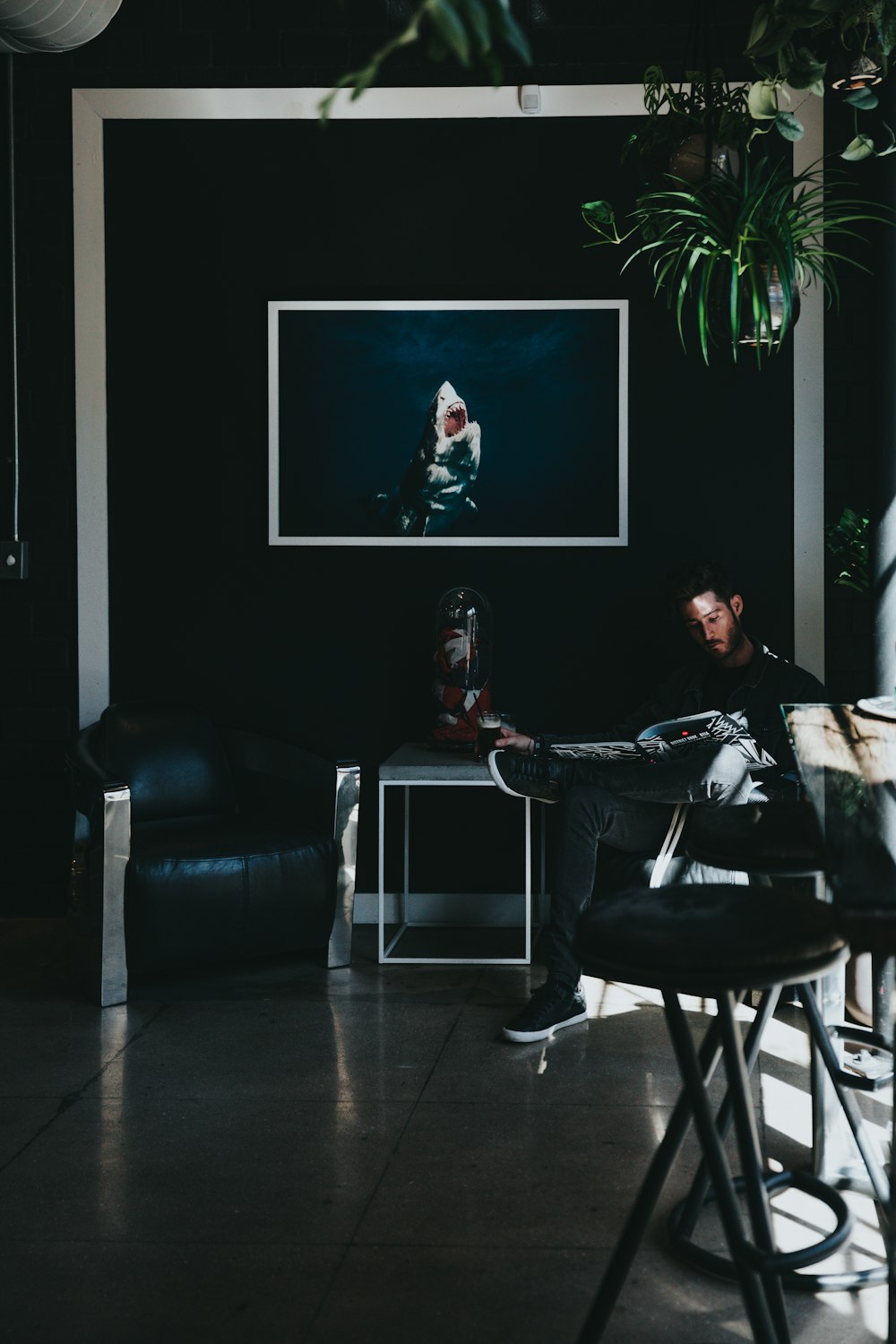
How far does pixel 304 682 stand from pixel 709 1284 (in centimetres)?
292

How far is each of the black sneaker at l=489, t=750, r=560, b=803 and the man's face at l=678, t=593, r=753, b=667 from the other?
0.65 m

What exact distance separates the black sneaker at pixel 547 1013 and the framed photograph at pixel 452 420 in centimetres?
174

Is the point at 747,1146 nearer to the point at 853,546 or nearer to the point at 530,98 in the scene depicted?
the point at 853,546

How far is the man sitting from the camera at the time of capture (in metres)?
3.56

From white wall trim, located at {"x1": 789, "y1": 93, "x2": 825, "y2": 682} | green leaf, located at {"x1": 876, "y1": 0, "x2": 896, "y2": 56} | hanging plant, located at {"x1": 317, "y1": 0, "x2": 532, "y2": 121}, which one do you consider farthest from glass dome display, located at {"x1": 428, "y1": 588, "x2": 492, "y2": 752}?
hanging plant, located at {"x1": 317, "y1": 0, "x2": 532, "y2": 121}

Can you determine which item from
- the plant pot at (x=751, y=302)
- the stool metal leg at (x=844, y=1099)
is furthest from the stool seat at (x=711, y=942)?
the plant pot at (x=751, y=302)

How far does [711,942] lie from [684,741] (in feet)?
6.95

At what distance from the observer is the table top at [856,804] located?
4.09 feet

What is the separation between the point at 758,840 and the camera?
2.32 metres

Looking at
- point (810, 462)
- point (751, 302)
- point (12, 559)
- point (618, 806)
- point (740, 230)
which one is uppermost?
point (740, 230)

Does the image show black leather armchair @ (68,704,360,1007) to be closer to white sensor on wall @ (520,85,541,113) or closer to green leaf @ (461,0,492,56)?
white sensor on wall @ (520,85,541,113)

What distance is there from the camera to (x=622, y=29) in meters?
4.50

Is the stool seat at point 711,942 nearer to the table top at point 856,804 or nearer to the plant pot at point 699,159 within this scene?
the table top at point 856,804

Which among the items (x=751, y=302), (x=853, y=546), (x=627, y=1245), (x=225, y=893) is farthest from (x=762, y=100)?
(x=225, y=893)
